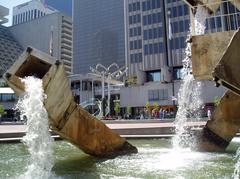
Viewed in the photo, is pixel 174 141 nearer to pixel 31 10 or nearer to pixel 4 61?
pixel 4 61

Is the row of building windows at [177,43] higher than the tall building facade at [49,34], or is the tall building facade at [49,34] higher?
the tall building facade at [49,34]

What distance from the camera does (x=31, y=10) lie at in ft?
567

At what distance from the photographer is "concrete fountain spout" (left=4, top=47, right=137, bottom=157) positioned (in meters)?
7.64

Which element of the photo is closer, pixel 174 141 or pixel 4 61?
pixel 174 141

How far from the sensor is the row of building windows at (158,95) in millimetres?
61594

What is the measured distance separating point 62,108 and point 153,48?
6148 cm

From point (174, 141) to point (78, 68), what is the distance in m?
121

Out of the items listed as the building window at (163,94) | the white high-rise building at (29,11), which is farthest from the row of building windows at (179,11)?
the white high-rise building at (29,11)

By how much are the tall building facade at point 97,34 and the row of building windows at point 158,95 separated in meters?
63.0

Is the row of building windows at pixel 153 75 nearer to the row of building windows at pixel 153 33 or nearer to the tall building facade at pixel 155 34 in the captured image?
the tall building facade at pixel 155 34

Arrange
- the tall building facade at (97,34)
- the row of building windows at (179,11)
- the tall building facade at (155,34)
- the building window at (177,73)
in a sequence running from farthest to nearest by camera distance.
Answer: the tall building facade at (97,34) → the row of building windows at (179,11) → the tall building facade at (155,34) → the building window at (177,73)

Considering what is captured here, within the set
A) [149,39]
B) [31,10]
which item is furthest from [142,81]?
[31,10]

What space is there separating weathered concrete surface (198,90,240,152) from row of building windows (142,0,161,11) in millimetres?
61202

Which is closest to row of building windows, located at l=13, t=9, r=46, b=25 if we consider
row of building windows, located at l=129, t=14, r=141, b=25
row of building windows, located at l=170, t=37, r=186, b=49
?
row of building windows, located at l=129, t=14, r=141, b=25
